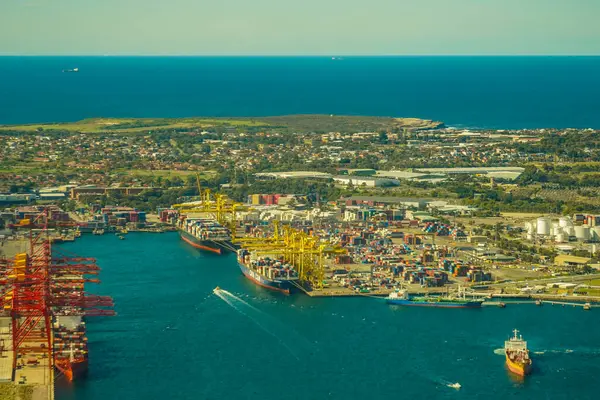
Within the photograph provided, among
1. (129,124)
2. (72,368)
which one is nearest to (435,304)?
(72,368)

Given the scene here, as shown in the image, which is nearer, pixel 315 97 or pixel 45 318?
pixel 45 318

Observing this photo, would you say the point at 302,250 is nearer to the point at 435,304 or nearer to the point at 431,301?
the point at 431,301

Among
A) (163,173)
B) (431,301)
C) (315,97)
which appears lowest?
(431,301)

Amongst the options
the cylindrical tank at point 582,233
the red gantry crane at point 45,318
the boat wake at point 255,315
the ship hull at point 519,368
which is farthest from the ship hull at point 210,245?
the ship hull at point 519,368

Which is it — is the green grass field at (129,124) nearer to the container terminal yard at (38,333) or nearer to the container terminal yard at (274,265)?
the container terminal yard at (274,265)

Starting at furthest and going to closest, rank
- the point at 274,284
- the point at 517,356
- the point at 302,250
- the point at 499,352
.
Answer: the point at 302,250, the point at 274,284, the point at 499,352, the point at 517,356

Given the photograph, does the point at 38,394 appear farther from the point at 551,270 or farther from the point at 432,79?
the point at 432,79
